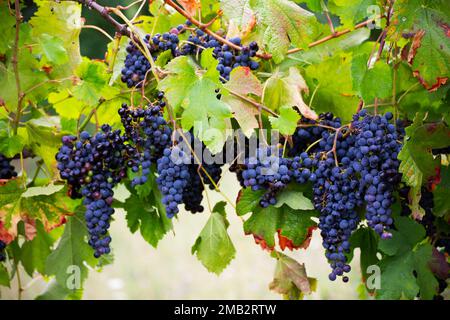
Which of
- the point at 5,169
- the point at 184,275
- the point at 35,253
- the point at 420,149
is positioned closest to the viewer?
the point at 420,149

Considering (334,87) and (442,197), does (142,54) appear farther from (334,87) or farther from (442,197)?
(442,197)

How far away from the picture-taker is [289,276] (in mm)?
1474

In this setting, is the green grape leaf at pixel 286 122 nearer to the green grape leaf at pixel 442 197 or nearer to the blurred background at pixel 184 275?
the green grape leaf at pixel 442 197

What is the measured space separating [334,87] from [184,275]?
329 cm

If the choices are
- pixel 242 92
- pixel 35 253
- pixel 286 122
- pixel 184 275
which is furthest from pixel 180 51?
pixel 184 275

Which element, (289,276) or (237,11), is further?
(289,276)

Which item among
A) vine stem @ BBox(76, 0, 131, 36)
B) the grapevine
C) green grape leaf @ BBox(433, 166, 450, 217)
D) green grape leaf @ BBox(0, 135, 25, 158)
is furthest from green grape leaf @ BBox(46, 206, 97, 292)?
green grape leaf @ BBox(433, 166, 450, 217)

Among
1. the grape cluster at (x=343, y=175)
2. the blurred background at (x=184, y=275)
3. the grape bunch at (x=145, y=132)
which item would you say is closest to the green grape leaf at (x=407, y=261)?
the grape cluster at (x=343, y=175)

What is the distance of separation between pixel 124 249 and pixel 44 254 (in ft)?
10.7

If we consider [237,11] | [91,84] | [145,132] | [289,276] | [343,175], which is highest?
[237,11]

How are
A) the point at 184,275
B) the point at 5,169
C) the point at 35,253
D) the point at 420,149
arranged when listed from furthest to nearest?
1. the point at 184,275
2. the point at 35,253
3. the point at 5,169
4. the point at 420,149

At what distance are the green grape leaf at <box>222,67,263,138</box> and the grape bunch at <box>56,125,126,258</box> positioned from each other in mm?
250

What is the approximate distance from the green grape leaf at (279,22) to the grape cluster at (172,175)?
28 centimetres
